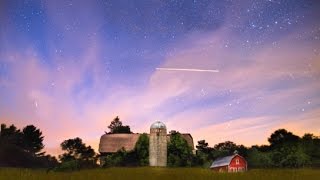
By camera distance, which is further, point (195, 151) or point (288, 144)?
point (195, 151)

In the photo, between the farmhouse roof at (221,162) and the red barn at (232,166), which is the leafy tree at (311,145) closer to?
the red barn at (232,166)

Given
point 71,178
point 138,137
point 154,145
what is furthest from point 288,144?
point 71,178

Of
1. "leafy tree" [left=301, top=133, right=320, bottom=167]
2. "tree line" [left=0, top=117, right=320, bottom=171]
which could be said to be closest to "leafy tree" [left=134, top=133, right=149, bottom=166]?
"tree line" [left=0, top=117, right=320, bottom=171]

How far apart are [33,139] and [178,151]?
16.9 m

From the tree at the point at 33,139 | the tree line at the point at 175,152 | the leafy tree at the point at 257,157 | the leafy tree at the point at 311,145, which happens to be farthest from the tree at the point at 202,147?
the tree at the point at 33,139

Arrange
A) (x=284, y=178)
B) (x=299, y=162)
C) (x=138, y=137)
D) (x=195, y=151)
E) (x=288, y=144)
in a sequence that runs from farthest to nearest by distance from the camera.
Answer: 1. (x=138, y=137)
2. (x=195, y=151)
3. (x=288, y=144)
4. (x=299, y=162)
5. (x=284, y=178)

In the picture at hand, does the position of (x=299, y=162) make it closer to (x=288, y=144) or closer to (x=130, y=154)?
(x=288, y=144)

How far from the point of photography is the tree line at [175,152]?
22.2 m

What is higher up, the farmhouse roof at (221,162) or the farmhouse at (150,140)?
the farmhouse at (150,140)

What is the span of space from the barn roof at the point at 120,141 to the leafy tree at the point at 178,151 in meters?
0.49

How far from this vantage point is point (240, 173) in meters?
13.4

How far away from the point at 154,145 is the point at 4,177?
32190 mm

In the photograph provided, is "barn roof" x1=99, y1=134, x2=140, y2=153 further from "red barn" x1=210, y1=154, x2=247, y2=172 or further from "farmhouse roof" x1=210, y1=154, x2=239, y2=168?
"red barn" x1=210, y1=154, x2=247, y2=172

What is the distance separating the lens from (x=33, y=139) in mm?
26984
